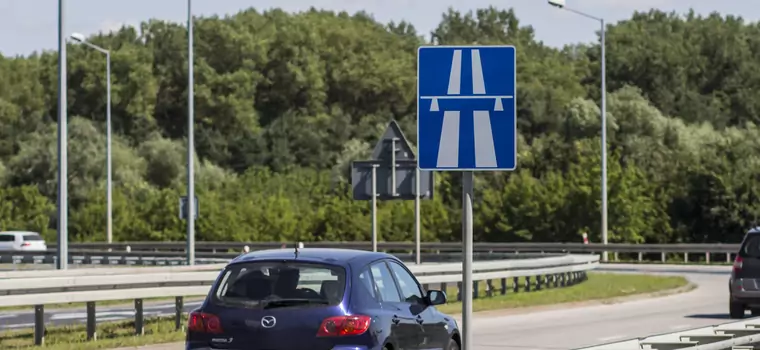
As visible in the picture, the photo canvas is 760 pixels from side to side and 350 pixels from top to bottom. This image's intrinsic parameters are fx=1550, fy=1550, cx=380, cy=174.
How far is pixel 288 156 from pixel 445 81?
92.7 metres

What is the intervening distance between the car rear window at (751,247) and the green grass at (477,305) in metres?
4.72

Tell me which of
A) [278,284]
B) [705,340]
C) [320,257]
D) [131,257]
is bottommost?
[131,257]

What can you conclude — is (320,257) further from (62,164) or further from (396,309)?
(62,164)

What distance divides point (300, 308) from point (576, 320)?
14.4 metres

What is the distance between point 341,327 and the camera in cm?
1138

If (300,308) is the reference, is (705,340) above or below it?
below

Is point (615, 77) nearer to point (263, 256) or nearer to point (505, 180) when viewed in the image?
point (505, 180)

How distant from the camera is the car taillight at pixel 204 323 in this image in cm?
1160

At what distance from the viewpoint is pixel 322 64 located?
380 ft

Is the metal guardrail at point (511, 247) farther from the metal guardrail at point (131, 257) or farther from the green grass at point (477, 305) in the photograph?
the green grass at point (477, 305)

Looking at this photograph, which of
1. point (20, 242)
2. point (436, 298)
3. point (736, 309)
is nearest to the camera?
point (436, 298)

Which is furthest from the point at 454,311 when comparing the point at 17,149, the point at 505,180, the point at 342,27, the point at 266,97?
the point at 342,27

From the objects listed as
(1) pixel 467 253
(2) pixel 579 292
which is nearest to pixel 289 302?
(1) pixel 467 253

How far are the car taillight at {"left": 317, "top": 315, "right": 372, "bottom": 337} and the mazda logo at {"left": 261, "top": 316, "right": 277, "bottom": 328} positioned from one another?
0.35 metres
